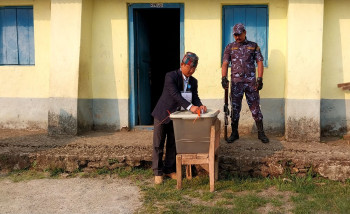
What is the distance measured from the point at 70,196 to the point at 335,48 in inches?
217

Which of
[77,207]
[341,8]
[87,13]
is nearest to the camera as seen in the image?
[77,207]

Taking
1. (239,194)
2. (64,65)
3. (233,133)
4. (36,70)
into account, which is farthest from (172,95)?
(36,70)

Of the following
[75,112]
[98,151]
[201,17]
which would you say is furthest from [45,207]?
[201,17]

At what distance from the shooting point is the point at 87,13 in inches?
279

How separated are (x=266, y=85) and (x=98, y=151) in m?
3.54

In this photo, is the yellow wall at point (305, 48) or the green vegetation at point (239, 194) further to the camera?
the yellow wall at point (305, 48)

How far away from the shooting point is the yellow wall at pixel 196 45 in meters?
6.88

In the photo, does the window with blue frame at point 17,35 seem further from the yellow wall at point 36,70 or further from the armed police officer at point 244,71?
the armed police officer at point 244,71

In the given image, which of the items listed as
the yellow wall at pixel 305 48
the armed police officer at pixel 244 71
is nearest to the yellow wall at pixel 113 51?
the yellow wall at pixel 305 48

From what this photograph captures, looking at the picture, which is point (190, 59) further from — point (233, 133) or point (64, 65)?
point (64, 65)

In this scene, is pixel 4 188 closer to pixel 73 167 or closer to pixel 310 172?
pixel 73 167

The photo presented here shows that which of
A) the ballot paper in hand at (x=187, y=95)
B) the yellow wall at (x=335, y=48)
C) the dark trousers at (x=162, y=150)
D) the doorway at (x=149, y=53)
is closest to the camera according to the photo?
the ballot paper in hand at (x=187, y=95)

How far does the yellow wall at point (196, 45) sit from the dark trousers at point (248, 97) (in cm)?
106

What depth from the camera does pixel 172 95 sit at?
14.9ft
